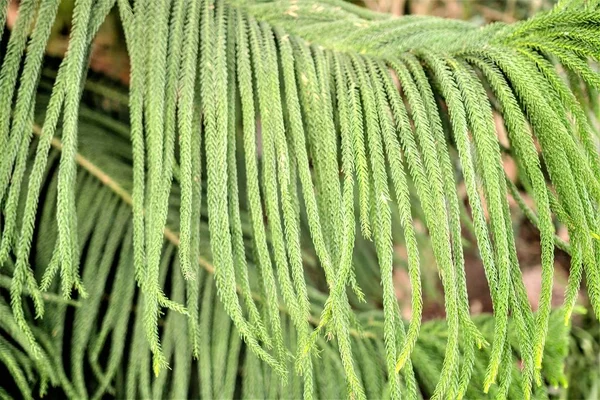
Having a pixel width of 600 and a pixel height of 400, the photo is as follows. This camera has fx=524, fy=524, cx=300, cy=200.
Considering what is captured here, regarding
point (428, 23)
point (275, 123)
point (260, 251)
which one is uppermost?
point (428, 23)

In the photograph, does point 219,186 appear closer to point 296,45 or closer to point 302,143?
point 302,143

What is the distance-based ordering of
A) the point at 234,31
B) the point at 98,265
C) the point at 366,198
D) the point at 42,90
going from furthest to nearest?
the point at 42,90, the point at 98,265, the point at 234,31, the point at 366,198

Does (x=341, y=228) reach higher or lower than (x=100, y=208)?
higher

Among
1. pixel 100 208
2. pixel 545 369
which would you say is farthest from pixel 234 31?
pixel 545 369

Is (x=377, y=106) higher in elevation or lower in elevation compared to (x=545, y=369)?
higher

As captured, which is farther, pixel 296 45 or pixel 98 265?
pixel 98 265

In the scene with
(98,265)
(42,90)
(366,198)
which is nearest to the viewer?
(366,198)

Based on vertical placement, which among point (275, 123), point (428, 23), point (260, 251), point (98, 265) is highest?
point (428, 23)

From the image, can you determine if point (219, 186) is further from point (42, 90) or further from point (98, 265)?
point (42, 90)

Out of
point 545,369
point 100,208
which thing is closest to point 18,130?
point 100,208
